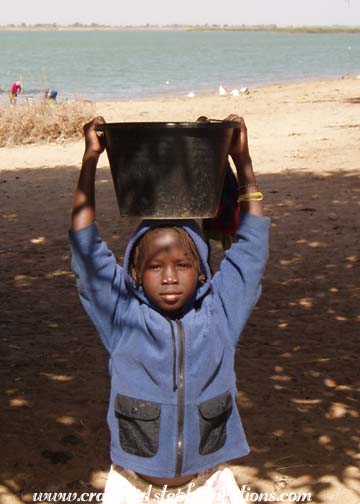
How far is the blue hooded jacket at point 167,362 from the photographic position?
9.15 feet

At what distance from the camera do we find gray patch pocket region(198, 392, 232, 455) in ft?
9.19

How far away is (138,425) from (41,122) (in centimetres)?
1662

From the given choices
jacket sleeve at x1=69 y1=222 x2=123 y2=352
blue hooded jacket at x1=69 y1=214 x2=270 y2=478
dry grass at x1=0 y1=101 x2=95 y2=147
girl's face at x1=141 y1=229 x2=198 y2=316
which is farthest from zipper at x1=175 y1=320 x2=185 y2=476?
dry grass at x1=0 y1=101 x2=95 y2=147

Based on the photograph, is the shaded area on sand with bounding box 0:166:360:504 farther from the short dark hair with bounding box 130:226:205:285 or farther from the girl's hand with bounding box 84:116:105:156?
the girl's hand with bounding box 84:116:105:156

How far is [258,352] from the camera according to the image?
6.53 metres

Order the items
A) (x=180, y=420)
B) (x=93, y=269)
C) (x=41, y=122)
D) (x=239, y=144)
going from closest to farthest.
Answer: (x=180, y=420) < (x=93, y=269) < (x=239, y=144) < (x=41, y=122)

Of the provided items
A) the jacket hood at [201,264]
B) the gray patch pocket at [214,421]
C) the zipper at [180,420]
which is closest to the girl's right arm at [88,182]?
Answer: the jacket hood at [201,264]

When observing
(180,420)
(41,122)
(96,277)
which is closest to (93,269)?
(96,277)

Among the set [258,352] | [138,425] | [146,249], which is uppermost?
[146,249]

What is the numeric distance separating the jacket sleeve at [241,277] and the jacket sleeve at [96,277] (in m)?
0.34

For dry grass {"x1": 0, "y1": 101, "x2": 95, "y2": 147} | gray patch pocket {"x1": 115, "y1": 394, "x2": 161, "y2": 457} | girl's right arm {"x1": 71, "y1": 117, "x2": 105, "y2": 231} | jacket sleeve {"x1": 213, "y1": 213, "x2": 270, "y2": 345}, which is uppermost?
girl's right arm {"x1": 71, "y1": 117, "x2": 105, "y2": 231}

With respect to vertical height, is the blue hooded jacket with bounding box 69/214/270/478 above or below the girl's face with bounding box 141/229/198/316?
below

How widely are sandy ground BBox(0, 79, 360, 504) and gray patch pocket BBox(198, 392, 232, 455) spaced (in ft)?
5.91

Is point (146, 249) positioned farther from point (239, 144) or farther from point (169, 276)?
point (239, 144)
